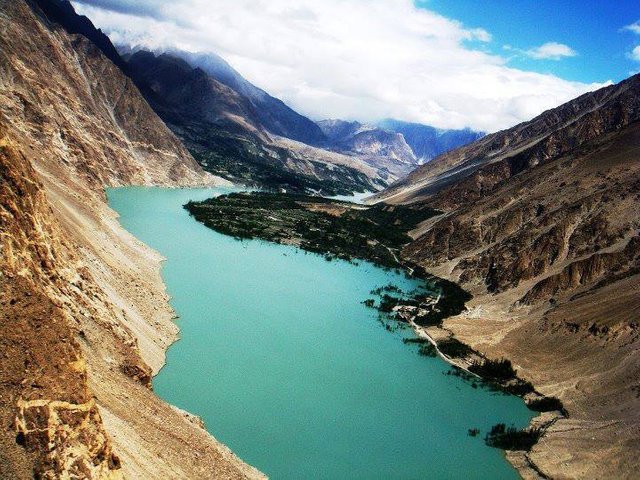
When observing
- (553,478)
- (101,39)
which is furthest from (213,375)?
(101,39)

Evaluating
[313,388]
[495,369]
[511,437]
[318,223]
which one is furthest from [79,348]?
[318,223]

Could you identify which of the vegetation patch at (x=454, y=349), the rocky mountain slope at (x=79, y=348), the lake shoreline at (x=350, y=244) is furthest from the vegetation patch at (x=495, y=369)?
the rocky mountain slope at (x=79, y=348)

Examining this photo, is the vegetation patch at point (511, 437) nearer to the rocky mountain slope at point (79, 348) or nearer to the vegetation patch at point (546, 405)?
the vegetation patch at point (546, 405)

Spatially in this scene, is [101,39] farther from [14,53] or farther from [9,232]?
[9,232]

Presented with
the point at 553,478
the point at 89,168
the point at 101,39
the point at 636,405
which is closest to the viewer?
the point at 553,478

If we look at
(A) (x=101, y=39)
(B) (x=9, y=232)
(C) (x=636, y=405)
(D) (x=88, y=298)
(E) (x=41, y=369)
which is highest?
(A) (x=101, y=39)

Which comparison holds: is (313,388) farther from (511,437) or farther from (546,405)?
(546,405)
